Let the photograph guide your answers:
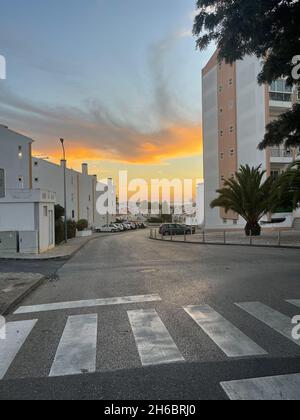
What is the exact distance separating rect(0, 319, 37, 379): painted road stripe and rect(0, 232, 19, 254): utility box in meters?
17.9

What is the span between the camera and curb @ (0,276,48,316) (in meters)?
8.84

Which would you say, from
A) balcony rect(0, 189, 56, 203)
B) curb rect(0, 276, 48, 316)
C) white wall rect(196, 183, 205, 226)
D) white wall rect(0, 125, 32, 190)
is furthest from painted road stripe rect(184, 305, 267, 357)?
white wall rect(196, 183, 205, 226)

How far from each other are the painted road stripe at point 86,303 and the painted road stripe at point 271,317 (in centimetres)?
213

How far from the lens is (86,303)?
31.0 ft

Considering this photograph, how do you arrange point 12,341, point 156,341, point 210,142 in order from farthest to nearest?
point 210,142 < point 12,341 < point 156,341

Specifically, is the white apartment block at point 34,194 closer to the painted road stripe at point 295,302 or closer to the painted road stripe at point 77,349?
the painted road stripe at point 77,349

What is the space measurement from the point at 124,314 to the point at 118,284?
382 centimetres

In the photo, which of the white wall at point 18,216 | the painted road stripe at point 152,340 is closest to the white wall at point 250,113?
the white wall at point 18,216

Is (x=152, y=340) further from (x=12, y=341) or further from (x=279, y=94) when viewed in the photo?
(x=279, y=94)

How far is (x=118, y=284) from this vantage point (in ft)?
39.3

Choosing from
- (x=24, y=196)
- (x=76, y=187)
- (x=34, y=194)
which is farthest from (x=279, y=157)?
(x=76, y=187)

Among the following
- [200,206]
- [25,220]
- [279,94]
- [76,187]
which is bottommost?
[25,220]

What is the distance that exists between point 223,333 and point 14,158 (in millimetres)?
47020
